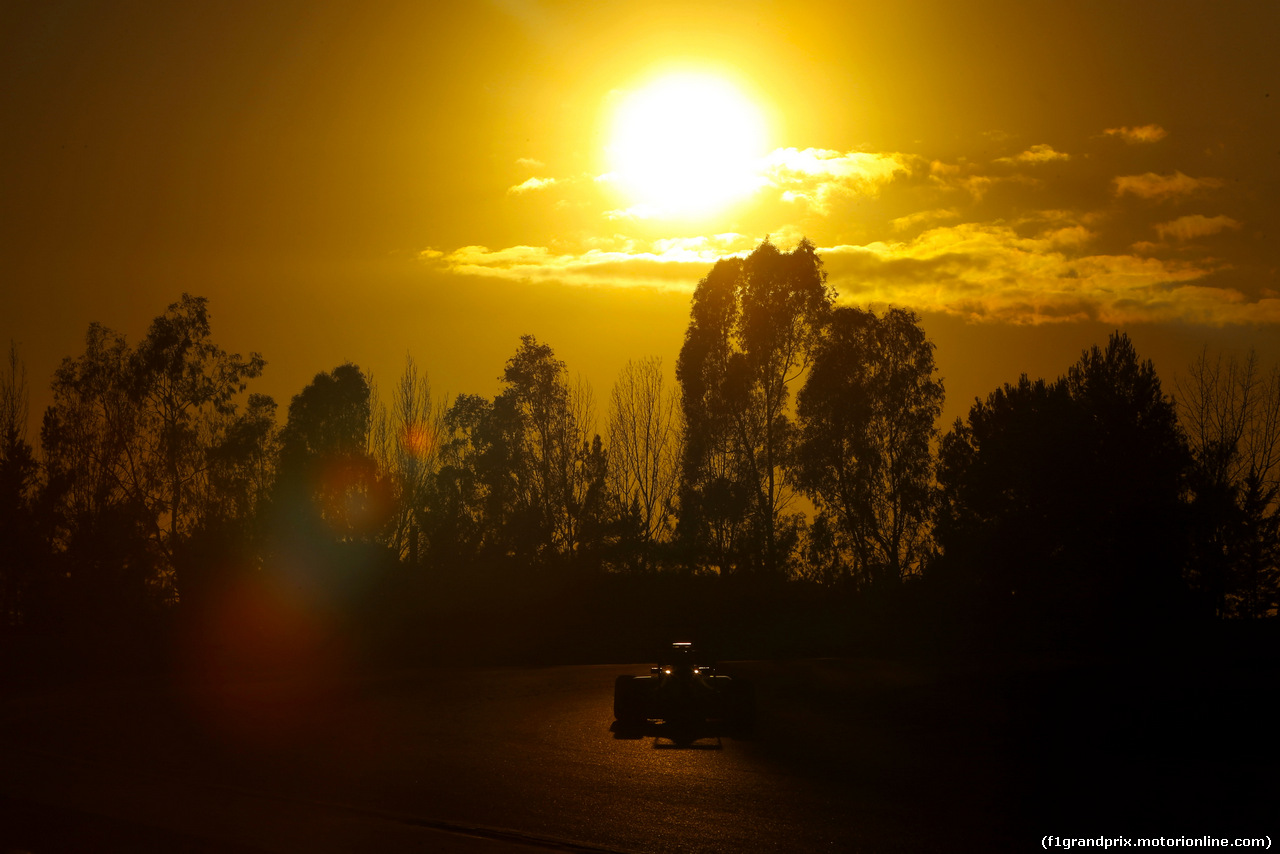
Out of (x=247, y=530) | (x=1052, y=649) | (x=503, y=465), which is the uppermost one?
(x=503, y=465)

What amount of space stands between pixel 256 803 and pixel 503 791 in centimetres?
266

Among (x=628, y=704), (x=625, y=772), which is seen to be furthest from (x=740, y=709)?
(x=625, y=772)

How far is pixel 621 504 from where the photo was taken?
53.4 metres

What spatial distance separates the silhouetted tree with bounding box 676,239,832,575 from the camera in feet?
141

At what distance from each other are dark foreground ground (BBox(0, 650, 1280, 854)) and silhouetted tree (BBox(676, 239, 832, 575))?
20805 millimetres

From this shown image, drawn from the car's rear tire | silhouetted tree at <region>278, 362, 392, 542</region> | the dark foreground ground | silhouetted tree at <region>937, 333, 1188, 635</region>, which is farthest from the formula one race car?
silhouetted tree at <region>278, 362, 392, 542</region>

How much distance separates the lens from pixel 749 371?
4278cm

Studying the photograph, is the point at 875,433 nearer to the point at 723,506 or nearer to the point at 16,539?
the point at 723,506

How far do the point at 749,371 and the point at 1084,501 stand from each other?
48.5 feet

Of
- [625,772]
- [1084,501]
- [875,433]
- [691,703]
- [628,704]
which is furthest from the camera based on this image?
[875,433]

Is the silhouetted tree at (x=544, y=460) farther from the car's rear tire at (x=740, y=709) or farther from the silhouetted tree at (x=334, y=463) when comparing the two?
the car's rear tire at (x=740, y=709)

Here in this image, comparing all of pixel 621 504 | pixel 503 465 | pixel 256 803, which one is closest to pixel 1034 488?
pixel 621 504

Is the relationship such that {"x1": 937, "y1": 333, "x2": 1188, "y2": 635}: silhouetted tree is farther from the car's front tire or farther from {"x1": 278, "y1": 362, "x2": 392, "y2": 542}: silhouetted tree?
{"x1": 278, "y1": 362, "x2": 392, "y2": 542}: silhouetted tree

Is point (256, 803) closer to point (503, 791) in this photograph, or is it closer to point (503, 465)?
point (503, 791)
